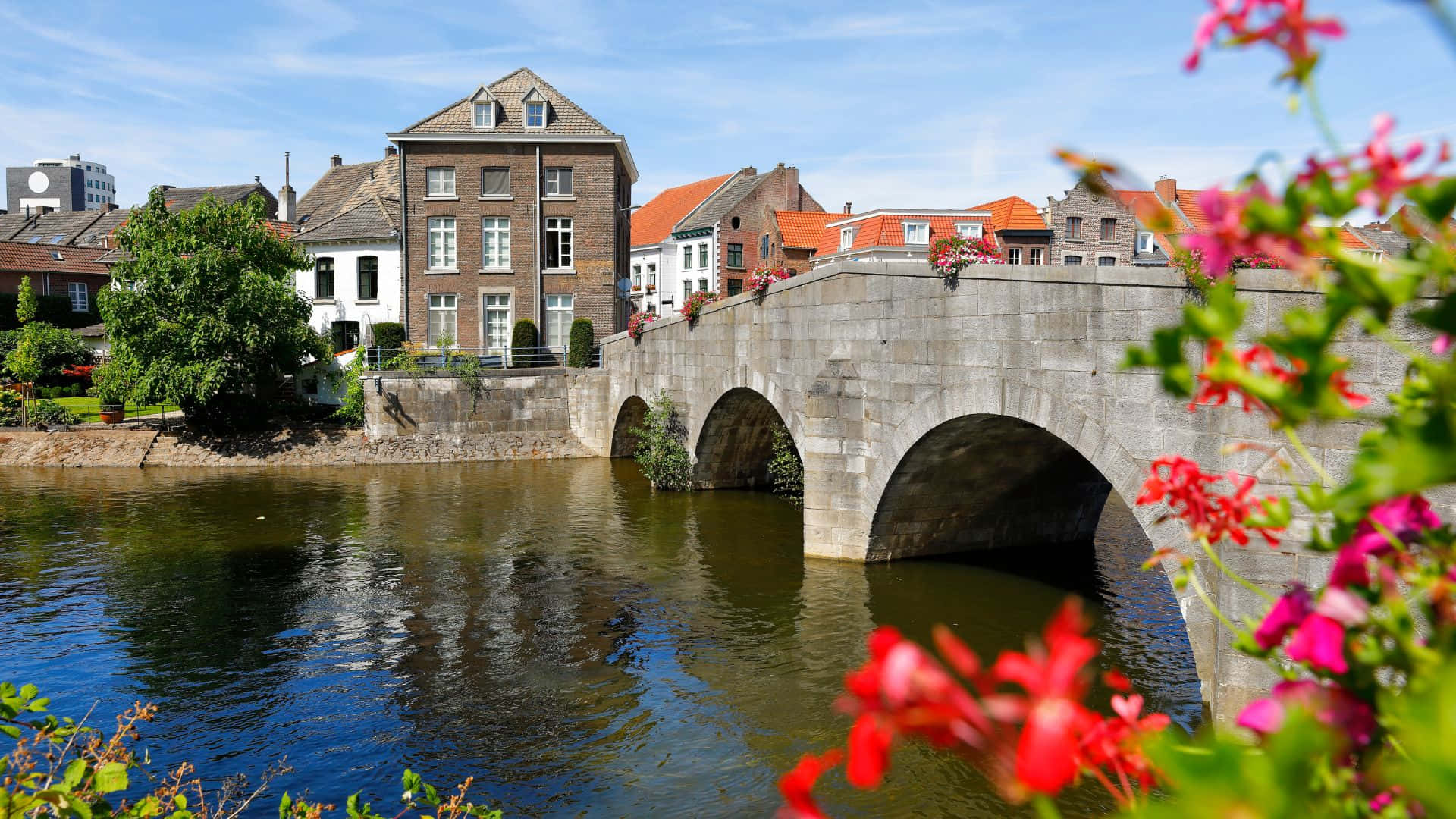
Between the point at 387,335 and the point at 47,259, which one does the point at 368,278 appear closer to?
the point at 387,335

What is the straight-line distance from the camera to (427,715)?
436 inches

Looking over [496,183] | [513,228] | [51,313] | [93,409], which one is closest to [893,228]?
[513,228]

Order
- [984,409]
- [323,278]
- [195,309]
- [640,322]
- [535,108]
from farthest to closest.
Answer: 1. [323,278]
2. [535,108]
3. [195,309]
4. [640,322]
5. [984,409]

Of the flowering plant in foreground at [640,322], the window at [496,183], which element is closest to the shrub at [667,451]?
the flowering plant in foreground at [640,322]

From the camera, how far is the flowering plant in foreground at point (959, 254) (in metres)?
12.9

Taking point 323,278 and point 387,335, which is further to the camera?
point 323,278

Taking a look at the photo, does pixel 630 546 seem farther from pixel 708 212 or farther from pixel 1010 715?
pixel 708 212

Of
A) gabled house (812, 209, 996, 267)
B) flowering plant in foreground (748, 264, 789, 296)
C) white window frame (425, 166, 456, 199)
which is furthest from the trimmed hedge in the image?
flowering plant in foreground (748, 264, 789, 296)

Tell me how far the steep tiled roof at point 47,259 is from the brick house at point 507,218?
22967 millimetres

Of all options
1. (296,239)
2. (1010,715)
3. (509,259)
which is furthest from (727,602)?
(296,239)

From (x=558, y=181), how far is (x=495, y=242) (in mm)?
2972

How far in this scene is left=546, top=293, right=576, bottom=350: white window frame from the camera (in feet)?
121

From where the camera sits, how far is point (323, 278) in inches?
1531

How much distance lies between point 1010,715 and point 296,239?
41.5 metres
